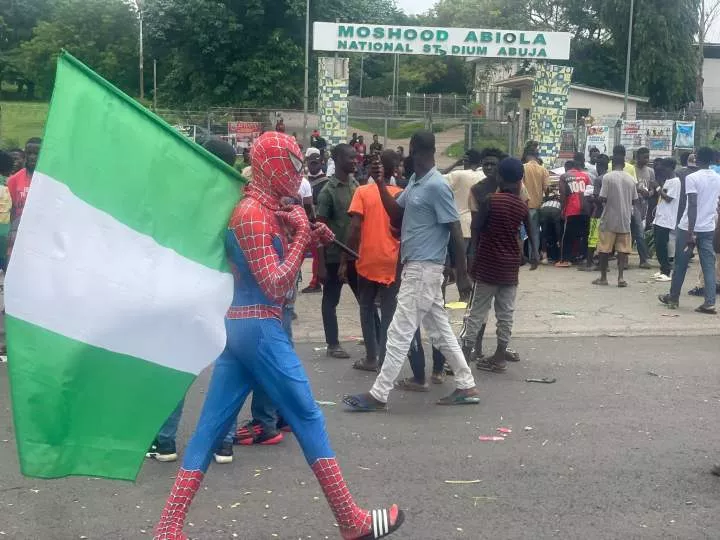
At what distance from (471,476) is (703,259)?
5868mm

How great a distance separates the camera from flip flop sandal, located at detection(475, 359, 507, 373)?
8.00 metres

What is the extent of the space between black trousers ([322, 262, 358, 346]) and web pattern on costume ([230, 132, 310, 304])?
3664 millimetres

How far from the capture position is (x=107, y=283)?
3.86 m

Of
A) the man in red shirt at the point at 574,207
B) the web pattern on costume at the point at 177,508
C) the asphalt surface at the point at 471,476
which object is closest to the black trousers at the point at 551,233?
the man in red shirt at the point at 574,207

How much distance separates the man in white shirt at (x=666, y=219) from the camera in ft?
40.0

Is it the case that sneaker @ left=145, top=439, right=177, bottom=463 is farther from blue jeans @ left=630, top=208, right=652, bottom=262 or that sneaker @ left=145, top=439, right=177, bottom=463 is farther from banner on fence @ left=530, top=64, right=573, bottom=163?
banner on fence @ left=530, top=64, right=573, bottom=163

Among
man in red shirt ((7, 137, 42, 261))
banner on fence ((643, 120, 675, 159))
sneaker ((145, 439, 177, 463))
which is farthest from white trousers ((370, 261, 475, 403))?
banner on fence ((643, 120, 675, 159))

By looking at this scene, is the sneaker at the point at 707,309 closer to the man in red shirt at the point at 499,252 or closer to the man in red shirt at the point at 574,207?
the man in red shirt at the point at 574,207

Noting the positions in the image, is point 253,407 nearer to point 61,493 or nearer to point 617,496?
point 61,493

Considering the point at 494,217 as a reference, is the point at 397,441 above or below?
below

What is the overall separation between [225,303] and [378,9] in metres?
44.0

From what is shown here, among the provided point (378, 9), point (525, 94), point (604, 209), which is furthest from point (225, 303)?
point (378, 9)

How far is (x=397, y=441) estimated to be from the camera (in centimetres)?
612

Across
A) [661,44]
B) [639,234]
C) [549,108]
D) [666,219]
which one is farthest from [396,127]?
[666,219]
